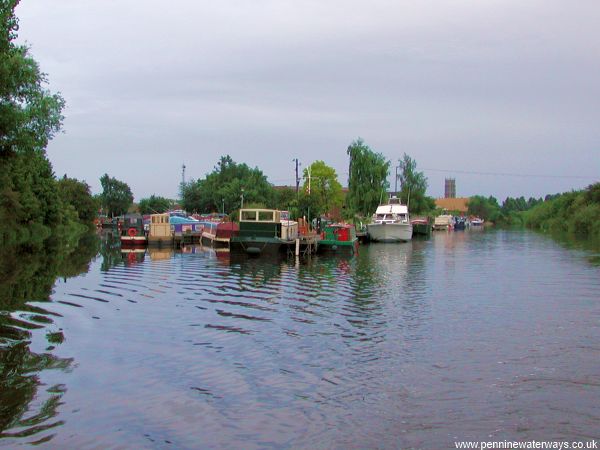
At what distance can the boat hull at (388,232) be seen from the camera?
205ft

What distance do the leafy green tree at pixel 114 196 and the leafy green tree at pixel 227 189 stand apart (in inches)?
1257

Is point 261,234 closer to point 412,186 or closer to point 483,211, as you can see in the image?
point 412,186

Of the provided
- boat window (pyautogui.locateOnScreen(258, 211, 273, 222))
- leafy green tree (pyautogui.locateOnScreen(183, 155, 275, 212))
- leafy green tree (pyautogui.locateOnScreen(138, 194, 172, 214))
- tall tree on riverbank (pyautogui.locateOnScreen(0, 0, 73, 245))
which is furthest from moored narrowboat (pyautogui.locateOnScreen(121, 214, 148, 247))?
leafy green tree (pyautogui.locateOnScreen(138, 194, 172, 214))

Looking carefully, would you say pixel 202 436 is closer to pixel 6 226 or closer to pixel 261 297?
pixel 261 297

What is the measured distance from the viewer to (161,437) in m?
7.70

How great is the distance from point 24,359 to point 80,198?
81.7 metres

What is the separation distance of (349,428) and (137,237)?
144 ft

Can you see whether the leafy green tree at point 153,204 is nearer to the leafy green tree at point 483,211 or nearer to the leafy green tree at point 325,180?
the leafy green tree at point 325,180

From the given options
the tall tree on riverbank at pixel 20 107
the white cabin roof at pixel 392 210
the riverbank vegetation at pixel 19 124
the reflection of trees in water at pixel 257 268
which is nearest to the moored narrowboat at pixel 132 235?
the riverbank vegetation at pixel 19 124

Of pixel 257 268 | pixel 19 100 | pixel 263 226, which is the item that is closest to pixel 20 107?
pixel 19 100

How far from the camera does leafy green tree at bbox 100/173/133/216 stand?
141 metres

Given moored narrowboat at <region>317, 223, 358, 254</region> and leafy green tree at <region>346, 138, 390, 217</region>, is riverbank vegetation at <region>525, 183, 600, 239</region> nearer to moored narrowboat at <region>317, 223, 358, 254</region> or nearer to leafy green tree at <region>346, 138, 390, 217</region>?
leafy green tree at <region>346, 138, 390, 217</region>

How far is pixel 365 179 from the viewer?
3305 inches

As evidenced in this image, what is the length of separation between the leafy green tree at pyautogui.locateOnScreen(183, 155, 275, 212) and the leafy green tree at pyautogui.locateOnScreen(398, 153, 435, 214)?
2258 cm
